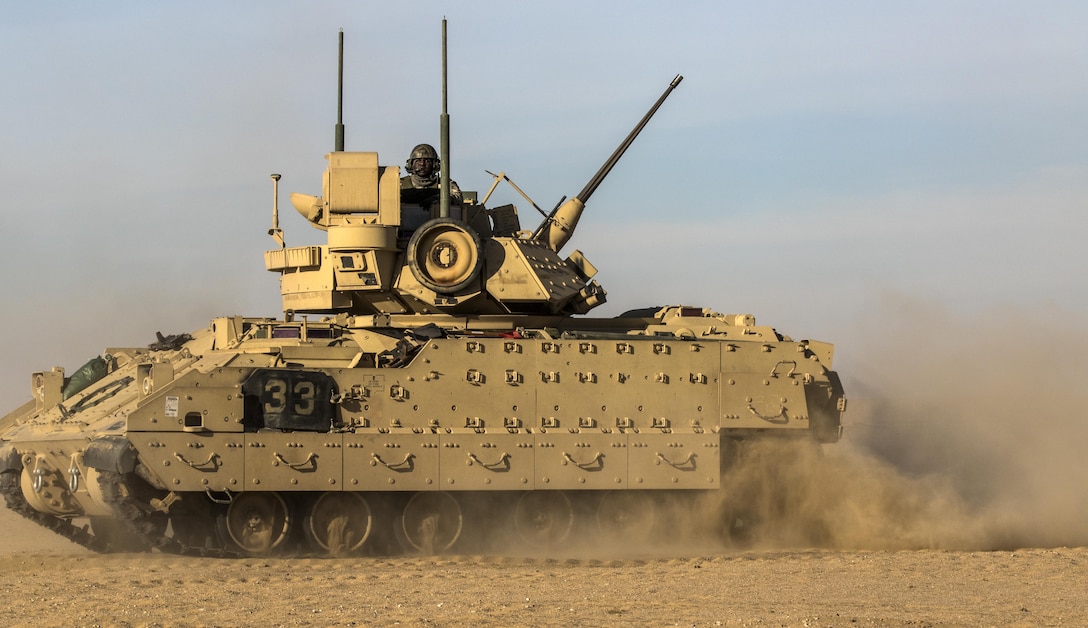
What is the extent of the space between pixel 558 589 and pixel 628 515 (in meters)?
6.37

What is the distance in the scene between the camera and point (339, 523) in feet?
75.3

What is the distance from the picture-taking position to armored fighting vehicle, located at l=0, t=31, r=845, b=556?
22.1m

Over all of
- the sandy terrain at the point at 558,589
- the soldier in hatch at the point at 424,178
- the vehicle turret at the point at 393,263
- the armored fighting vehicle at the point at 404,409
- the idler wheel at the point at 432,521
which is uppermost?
→ the soldier in hatch at the point at 424,178

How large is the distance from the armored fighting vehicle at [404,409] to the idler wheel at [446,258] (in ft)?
0.11

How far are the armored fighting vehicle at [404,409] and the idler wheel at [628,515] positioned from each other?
0.03 meters

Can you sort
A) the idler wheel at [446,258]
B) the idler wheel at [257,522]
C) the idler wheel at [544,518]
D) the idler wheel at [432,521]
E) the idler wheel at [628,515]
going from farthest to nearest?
the idler wheel at [446,258], the idler wheel at [628,515], the idler wheel at [544,518], the idler wheel at [432,521], the idler wheel at [257,522]

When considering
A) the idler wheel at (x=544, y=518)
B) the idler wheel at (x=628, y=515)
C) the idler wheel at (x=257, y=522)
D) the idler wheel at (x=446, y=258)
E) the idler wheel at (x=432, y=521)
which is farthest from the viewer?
the idler wheel at (x=446, y=258)

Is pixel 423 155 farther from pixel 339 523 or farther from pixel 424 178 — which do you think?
pixel 339 523

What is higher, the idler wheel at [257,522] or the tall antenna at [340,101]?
the tall antenna at [340,101]

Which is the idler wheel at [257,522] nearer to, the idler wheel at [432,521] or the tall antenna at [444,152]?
the idler wheel at [432,521]

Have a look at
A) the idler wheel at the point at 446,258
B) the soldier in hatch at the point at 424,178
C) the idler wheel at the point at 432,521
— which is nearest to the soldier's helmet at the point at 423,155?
the soldier in hatch at the point at 424,178

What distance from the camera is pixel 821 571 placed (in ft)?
66.8

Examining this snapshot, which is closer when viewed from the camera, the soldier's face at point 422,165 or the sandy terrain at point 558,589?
the sandy terrain at point 558,589

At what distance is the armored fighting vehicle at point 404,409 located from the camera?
22094 mm
